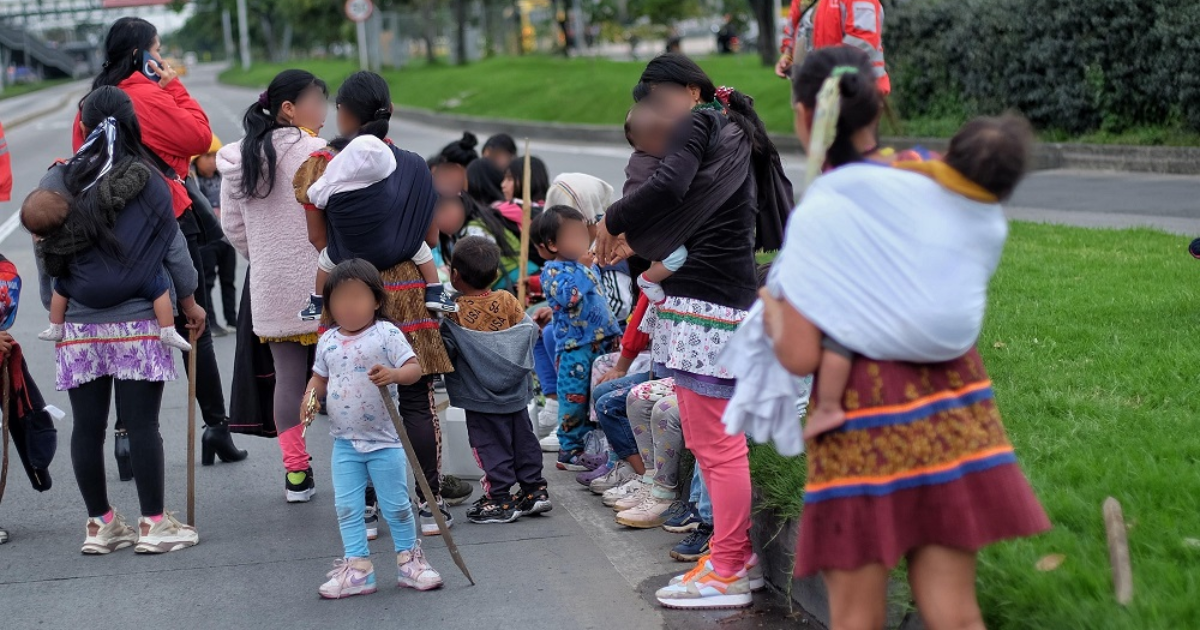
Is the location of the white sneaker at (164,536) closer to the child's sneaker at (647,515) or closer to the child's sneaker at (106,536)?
the child's sneaker at (106,536)

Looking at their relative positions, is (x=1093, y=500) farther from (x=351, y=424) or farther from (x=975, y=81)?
(x=975, y=81)

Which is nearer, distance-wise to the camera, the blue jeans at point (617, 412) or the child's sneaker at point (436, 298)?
the child's sneaker at point (436, 298)

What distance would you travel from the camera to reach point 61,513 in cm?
616

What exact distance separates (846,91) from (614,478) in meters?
3.44

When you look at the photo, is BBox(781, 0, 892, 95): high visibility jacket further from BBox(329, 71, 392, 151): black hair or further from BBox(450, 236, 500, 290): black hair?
BBox(329, 71, 392, 151): black hair

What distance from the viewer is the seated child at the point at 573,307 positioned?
6.30 meters

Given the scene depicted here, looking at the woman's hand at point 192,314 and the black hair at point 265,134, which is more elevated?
the black hair at point 265,134

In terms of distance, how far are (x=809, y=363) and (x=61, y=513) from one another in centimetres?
434

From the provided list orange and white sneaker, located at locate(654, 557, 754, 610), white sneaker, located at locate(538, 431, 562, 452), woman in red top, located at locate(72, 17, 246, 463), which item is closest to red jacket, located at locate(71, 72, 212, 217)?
woman in red top, located at locate(72, 17, 246, 463)

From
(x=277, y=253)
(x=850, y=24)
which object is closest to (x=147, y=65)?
(x=277, y=253)

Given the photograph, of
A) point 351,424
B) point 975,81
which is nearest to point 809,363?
point 351,424

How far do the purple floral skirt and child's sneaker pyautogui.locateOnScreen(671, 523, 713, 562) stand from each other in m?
2.22

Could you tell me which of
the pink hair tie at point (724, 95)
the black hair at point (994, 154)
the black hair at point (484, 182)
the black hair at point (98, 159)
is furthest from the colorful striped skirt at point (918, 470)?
the black hair at point (484, 182)

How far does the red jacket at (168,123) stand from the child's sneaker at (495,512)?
1.96 meters
